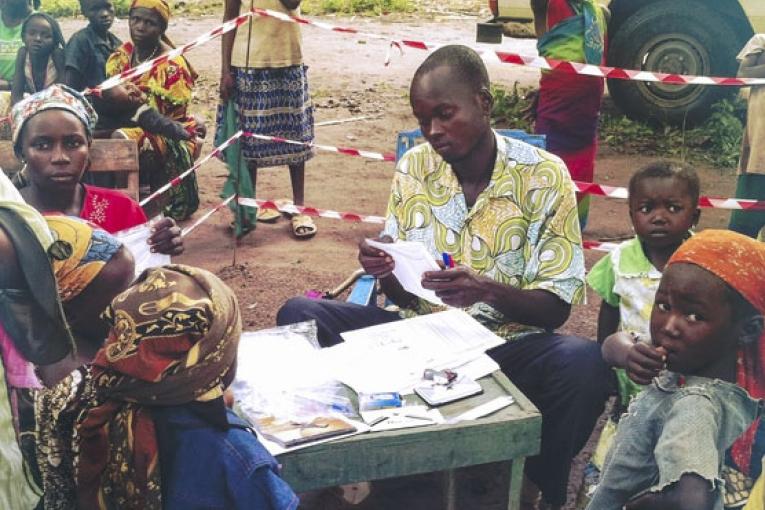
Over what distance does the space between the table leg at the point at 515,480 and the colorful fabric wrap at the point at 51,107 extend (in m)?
1.86

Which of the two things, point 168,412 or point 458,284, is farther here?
point 458,284

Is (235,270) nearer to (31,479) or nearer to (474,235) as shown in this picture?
(474,235)

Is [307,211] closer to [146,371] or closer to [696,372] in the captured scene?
[696,372]

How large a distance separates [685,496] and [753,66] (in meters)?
3.47

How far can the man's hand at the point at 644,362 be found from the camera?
224cm

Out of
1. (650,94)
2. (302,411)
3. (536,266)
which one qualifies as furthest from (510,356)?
(650,94)

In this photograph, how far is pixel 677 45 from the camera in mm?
7160

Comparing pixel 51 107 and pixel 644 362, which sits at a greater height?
pixel 51 107

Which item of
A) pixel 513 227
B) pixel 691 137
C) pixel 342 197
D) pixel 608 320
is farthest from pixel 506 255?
pixel 691 137

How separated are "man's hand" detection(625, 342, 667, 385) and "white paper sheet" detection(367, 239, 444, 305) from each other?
2.47 feet

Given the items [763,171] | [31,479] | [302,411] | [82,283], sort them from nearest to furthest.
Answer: [31,479] → [82,283] → [302,411] → [763,171]

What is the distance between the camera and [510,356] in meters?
2.94

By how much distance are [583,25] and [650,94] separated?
2616mm

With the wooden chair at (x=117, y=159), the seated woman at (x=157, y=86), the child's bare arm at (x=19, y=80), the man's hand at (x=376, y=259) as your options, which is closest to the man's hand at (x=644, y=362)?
the man's hand at (x=376, y=259)
